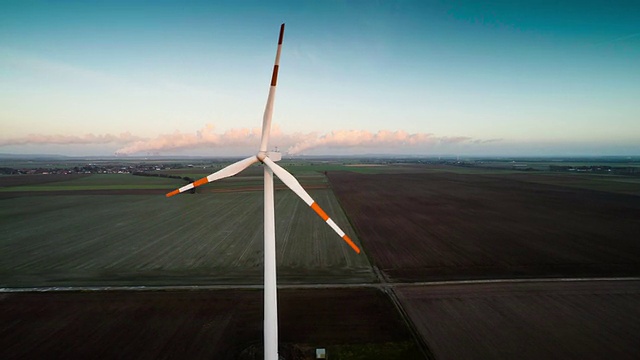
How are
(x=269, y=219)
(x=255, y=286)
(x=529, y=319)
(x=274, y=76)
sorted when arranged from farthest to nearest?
(x=255, y=286) < (x=529, y=319) < (x=269, y=219) < (x=274, y=76)

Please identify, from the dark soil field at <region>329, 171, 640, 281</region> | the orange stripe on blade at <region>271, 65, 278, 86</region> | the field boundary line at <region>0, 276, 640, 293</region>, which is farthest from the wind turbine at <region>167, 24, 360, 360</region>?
the dark soil field at <region>329, 171, 640, 281</region>

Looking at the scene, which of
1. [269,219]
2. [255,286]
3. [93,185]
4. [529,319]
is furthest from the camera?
[93,185]

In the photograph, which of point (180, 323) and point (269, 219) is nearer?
point (269, 219)

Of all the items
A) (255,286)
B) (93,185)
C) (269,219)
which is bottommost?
(255,286)

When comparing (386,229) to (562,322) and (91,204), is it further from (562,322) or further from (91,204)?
(91,204)

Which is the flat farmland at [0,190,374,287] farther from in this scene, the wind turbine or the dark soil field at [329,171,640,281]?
the wind turbine

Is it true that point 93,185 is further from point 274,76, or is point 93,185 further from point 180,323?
point 274,76

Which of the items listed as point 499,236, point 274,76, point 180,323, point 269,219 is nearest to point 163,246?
point 180,323
